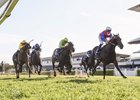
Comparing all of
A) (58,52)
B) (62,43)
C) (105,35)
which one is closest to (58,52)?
(58,52)

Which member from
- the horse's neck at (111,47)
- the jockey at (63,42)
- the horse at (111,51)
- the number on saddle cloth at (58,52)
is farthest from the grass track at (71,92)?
the number on saddle cloth at (58,52)

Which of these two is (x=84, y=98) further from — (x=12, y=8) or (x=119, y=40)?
(x=119, y=40)

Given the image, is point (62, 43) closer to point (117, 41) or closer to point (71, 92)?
point (117, 41)

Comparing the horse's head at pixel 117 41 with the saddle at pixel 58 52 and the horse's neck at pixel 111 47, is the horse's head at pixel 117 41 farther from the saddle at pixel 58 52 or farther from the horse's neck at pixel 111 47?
the saddle at pixel 58 52

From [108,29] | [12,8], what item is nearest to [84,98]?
[12,8]

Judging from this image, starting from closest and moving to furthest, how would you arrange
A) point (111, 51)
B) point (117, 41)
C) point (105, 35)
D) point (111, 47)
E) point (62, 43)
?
1. point (117, 41)
2. point (111, 47)
3. point (111, 51)
4. point (105, 35)
5. point (62, 43)

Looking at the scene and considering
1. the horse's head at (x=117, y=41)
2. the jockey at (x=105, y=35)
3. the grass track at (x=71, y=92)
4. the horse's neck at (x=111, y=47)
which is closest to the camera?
the grass track at (x=71, y=92)

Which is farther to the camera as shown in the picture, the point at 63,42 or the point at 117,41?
the point at 63,42

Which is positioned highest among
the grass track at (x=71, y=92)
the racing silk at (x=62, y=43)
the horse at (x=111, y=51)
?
the racing silk at (x=62, y=43)

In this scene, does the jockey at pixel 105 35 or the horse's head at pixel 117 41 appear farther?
the jockey at pixel 105 35

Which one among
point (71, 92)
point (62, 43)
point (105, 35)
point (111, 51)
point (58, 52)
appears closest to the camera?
point (71, 92)

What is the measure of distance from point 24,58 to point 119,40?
8886 millimetres

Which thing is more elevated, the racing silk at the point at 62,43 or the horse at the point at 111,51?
the racing silk at the point at 62,43

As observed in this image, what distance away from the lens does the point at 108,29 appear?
19.3 m
